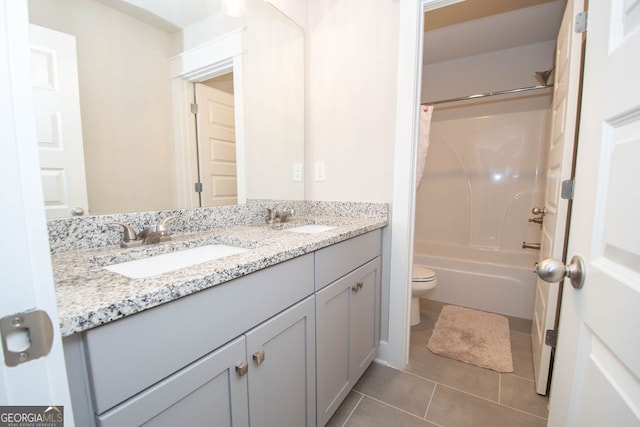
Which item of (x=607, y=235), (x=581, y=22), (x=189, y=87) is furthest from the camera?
(x=189, y=87)

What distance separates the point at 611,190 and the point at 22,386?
86cm

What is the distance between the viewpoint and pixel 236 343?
0.75m

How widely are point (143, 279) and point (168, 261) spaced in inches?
15.1

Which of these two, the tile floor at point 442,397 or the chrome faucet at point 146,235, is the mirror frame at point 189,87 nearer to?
the chrome faucet at point 146,235

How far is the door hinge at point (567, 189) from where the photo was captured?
1.18m

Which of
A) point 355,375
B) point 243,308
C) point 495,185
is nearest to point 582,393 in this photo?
point 243,308

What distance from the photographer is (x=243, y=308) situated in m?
0.77

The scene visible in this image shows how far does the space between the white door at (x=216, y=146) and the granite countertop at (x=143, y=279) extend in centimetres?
27

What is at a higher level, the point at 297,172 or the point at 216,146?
the point at 216,146

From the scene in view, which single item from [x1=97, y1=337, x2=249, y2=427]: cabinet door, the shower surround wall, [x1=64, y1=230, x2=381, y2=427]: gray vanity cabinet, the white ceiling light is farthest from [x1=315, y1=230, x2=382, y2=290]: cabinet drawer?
the shower surround wall

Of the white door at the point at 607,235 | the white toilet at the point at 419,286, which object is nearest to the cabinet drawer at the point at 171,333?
the white door at the point at 607,235

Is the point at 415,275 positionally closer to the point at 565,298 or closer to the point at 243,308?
the point at 565,298

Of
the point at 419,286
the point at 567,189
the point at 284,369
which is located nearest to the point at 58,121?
the point at 284,369

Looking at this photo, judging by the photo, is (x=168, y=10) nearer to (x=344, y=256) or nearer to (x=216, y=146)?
(x=216, y=146)
